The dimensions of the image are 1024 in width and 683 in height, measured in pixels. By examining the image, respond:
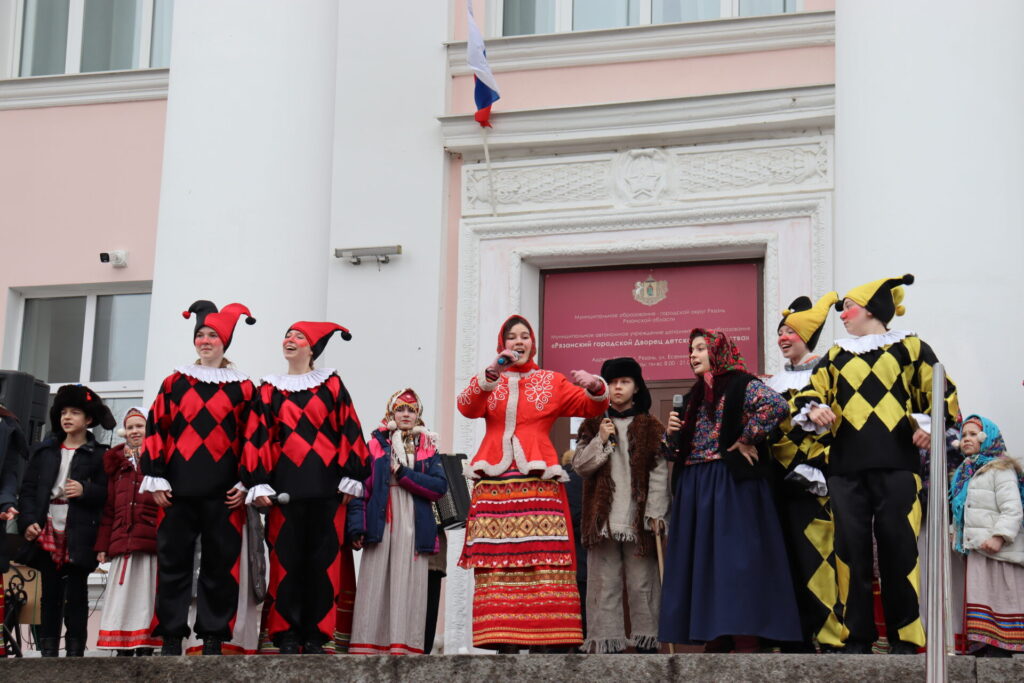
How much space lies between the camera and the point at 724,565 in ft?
23.9

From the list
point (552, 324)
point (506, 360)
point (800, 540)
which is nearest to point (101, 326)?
point (552, 324)

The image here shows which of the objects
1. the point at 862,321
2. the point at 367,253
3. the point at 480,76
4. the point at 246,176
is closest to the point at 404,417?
the point at 246,176

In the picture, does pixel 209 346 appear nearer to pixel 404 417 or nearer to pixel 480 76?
pixel 404 417

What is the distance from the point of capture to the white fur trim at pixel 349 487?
25.5 feet

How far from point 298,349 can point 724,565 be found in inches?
92.8

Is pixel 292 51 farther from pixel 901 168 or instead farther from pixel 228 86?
pixel 901 168

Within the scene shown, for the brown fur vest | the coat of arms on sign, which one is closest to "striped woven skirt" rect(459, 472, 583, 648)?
the brown fur vest

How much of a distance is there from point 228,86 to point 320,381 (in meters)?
2.58

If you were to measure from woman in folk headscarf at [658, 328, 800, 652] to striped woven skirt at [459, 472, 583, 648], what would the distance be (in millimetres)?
491

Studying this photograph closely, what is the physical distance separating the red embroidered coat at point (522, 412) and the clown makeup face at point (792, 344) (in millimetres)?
959

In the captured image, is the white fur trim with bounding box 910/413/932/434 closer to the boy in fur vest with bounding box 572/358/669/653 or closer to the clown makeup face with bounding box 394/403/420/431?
the boy in fur vest with bounding box 572/358/669/653

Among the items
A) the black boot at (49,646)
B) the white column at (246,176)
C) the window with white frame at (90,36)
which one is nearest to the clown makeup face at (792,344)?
the white column at (246,176)

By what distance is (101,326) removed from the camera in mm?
12977

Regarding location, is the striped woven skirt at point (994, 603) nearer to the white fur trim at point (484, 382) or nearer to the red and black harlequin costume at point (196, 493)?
the white fur trim at point (484, 382)
